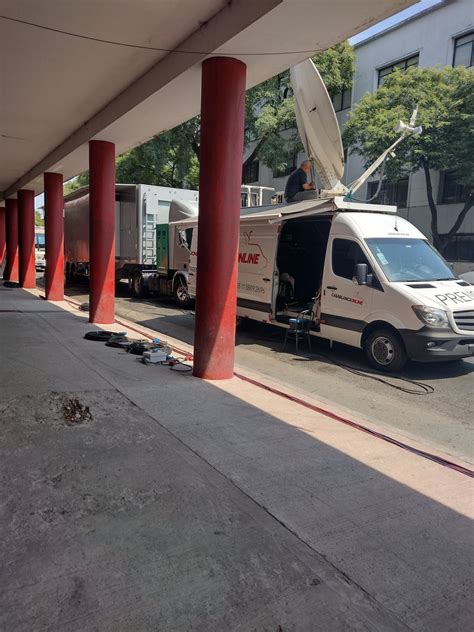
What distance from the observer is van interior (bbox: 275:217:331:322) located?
10094 mm

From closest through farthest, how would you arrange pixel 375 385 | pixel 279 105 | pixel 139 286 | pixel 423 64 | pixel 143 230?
pixel 375 385 → pixel 143 230 → pixel 139 286 → pixel 423 64 → pixel 279 105

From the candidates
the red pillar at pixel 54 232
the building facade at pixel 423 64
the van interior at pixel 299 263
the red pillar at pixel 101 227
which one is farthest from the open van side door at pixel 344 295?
the building facade at pixel 423 64

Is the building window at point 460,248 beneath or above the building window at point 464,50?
beneath

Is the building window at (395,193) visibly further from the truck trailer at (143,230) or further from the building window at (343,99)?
the truck trailer at (143,230)

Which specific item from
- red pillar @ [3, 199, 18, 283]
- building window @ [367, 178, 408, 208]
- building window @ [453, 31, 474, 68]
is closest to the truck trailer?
red pillar @ [3, 199, 18, 283]

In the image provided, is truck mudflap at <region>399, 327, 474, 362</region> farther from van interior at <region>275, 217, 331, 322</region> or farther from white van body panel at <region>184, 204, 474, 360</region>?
van interior at <region>275, 217, 331, 322</region>

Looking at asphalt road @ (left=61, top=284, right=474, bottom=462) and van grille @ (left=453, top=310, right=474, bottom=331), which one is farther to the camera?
van grille @ (left=453, top=310, right=474, bottom=331)

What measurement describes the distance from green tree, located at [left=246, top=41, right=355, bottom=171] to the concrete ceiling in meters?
15.2

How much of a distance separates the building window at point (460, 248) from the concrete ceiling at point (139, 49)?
60.0 ft

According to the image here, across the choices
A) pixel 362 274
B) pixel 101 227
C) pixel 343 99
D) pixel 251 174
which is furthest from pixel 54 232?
pixel 251 174

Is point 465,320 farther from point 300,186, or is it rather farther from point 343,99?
point 343,99

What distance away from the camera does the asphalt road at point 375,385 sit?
18.0 feet

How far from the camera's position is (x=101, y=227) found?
33.5ft

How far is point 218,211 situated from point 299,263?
16.6ft
